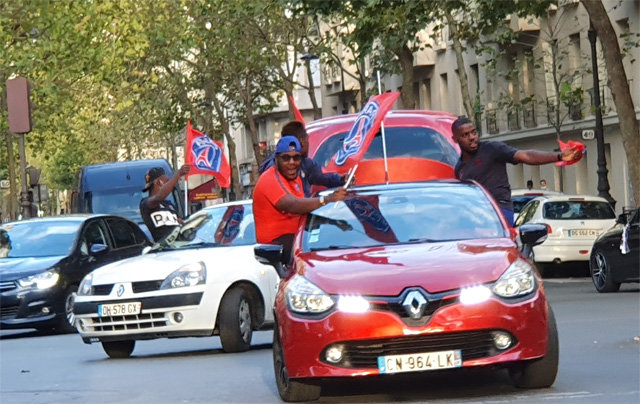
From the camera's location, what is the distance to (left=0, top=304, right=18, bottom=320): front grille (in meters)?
21.7

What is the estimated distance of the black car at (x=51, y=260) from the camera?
71.2 ft

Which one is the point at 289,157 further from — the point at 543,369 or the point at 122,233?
the point at 122,233

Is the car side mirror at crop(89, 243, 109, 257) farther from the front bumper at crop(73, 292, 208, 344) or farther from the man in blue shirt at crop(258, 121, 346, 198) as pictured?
the man in blue shirt at crop(258, 121, 346, 198)

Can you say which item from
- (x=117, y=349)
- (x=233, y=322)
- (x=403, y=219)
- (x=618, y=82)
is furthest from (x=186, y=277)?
(x=618, y=82)

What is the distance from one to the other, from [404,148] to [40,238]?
20.8 feet

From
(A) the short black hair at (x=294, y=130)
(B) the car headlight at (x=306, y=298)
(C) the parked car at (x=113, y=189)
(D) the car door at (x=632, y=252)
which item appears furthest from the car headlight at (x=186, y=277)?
(C) the parked car at (x=113, y=189)

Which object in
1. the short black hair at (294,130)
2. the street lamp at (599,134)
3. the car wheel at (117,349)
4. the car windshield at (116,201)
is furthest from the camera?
the street lamp at (599,134)

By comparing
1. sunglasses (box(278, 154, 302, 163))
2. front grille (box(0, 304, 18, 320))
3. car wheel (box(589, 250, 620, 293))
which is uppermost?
sunglasses (box(278, 154, 302, 163))

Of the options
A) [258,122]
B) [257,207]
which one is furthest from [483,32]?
[258,122]

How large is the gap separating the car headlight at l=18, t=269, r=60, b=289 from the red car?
456 centimetres

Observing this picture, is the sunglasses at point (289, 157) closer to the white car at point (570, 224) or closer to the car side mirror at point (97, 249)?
the car side mirror at point (97, 249)

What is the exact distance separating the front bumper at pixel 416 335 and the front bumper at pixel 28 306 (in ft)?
37.8

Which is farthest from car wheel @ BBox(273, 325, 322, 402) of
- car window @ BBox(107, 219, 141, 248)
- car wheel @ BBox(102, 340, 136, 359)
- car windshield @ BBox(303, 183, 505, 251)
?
car window @ BBox(107, 219, 141, 248)

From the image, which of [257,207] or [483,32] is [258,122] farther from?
[257,207]
